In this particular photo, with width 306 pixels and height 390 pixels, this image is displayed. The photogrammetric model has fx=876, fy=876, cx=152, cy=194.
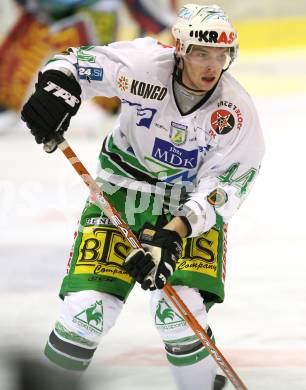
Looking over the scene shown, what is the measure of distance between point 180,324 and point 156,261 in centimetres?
26

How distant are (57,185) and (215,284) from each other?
3.37 m

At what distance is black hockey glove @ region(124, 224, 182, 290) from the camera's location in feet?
8.13

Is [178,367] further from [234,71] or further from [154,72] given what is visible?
[234,71]

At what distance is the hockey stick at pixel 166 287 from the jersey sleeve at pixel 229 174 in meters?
0.19

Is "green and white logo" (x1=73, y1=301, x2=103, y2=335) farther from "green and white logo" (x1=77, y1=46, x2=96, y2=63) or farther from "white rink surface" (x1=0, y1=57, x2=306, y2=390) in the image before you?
"green and white logo" (x1=77, y1=46, x2=96, y2=63)

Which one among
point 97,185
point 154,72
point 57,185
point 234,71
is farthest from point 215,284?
point 234,71

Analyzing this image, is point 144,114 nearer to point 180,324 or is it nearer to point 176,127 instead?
point 176,127

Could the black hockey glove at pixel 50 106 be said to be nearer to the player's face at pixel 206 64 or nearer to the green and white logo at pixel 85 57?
the green and white logo at pixel 85 57

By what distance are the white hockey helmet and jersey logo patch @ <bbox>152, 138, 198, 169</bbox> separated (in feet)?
0.94

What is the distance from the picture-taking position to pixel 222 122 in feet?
8.77

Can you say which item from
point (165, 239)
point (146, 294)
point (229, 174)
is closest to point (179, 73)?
point (229, 174)

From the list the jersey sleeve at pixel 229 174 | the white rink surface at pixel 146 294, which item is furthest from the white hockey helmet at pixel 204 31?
the white rink surface at pixel 146 294

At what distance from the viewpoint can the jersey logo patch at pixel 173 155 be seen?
274 centimetres

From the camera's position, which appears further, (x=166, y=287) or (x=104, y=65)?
(x=104, y=65)
